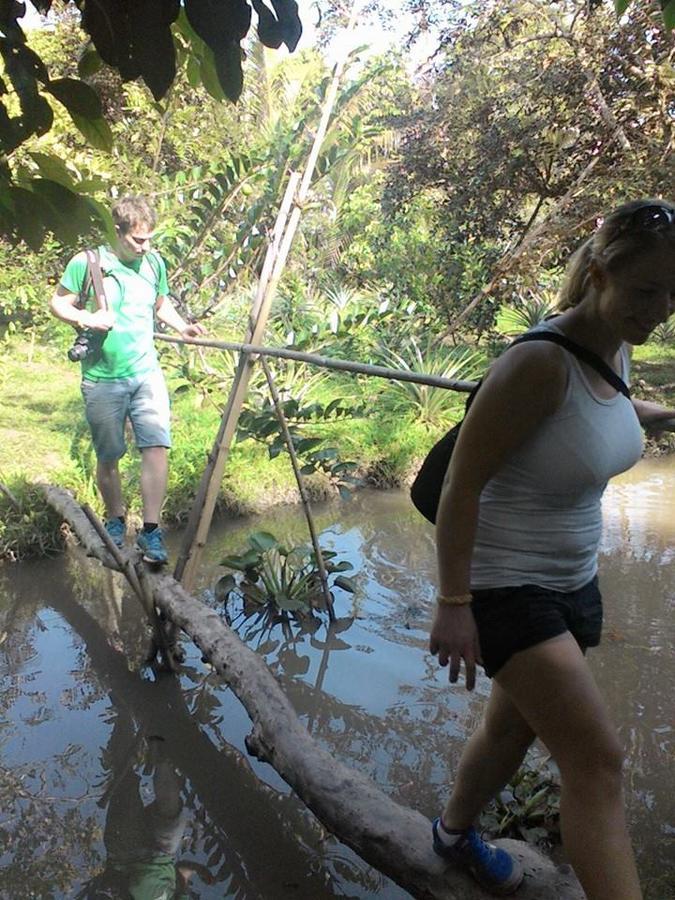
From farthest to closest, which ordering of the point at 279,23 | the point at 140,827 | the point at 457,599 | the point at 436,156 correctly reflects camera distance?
the point at 436,156 → the point at 140,827 → the point at 457,599 → the point at 279,23

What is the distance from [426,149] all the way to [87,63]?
842 centimetres

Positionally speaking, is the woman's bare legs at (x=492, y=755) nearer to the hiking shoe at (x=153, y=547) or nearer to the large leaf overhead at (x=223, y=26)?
the large leaf overhead at (x=223, y=26)

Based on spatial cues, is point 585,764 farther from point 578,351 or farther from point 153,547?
point 153,547

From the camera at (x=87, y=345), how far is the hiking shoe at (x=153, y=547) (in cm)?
77

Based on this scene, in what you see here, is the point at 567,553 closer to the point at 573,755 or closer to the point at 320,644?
the point at 573,755

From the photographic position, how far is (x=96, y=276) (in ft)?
→ 10.8

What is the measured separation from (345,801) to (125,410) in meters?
2.06

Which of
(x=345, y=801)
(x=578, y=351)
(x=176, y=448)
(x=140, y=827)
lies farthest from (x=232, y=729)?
(x=176, y=448)

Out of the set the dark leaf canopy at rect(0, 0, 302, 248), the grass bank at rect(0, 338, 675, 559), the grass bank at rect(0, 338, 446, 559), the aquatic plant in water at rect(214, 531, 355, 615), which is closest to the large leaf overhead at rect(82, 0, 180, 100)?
the dark leaf canopy at rect(0, 0, 302, 248)

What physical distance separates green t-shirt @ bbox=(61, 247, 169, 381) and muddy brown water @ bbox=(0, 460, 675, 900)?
→ 1274mm

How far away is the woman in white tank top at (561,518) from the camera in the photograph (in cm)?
128

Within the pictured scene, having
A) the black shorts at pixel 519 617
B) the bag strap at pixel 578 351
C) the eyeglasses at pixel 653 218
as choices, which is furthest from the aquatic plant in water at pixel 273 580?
the eyeglasses at pixel 653 218

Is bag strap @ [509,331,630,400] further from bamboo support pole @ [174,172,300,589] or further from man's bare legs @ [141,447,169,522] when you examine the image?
man's bare legs @ [141,447,169,522]

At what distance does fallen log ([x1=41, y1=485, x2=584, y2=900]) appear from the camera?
1.70 metres
